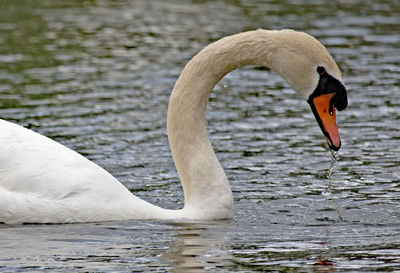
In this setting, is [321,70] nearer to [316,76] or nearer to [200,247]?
[316,76]

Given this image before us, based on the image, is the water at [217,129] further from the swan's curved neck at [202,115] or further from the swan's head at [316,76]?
the swan's head at [316,76]

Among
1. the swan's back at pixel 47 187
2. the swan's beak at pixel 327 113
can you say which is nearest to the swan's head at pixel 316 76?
the swan's beak at pixel 327 113

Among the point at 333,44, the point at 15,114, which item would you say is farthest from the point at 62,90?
the point at 333,44

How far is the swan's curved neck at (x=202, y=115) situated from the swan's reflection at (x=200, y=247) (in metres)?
0.30

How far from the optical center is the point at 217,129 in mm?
13422

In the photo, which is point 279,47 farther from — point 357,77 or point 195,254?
point 357,77

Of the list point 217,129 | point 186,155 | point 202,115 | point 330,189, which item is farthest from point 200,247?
point 217,129

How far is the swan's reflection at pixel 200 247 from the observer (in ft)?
25.9

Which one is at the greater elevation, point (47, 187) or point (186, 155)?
point (186, 155)

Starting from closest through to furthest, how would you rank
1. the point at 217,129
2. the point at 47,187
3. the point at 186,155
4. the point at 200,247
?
the point at 200,247, the point at 47,187, the point at 186,155, the point at 217,129

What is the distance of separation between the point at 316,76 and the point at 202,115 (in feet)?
3.99

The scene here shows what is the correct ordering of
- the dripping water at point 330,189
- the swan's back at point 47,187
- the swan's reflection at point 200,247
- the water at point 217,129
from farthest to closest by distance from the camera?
the dripping water at point 330,189 → the swan's back at point 47,187 → the water at point 217,129 → the swan's reflection at point 200,247

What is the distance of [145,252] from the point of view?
27.5 ft

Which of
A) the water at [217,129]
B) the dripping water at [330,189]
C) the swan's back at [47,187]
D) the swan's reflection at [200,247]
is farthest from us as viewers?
the dripping water at [330,189]
